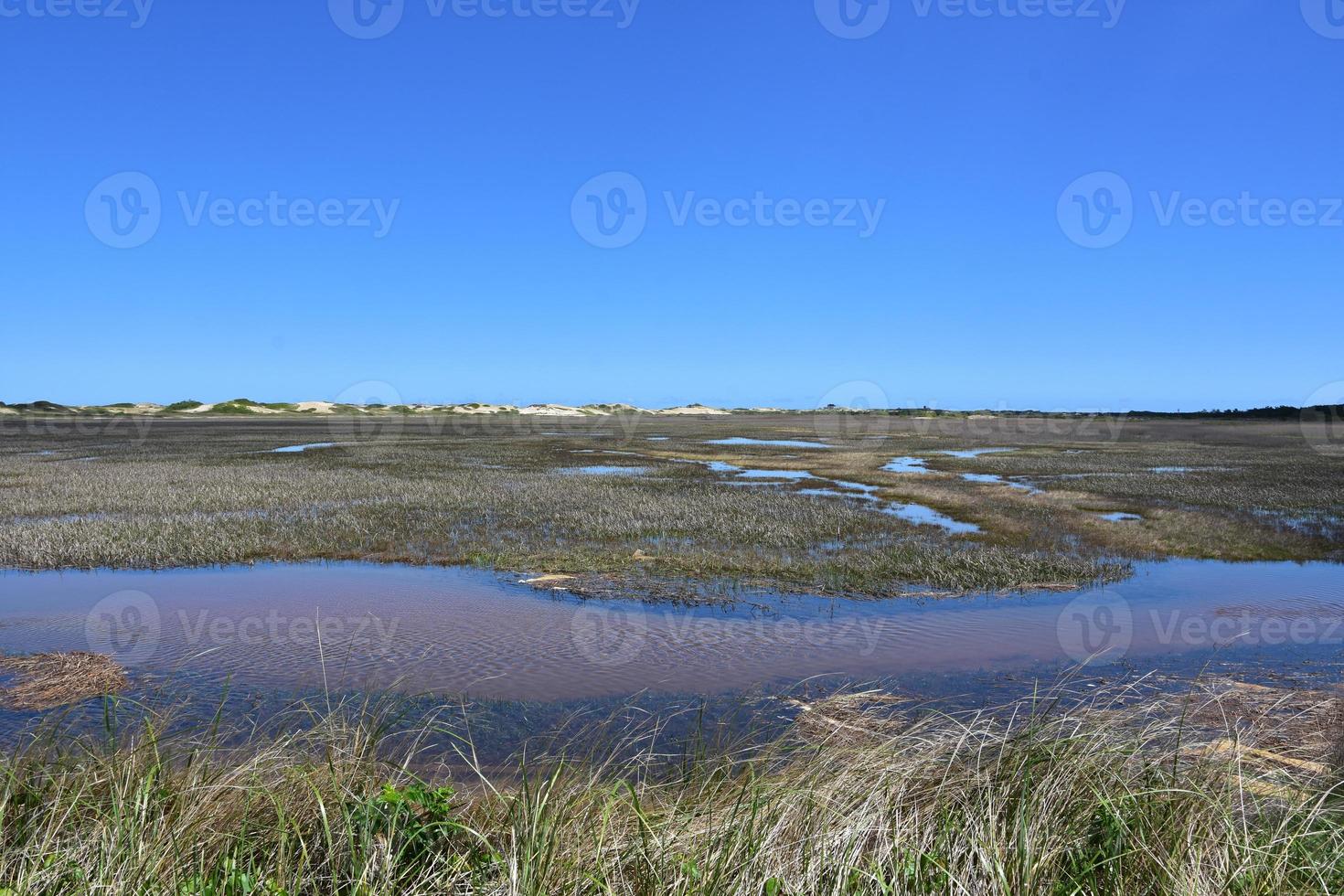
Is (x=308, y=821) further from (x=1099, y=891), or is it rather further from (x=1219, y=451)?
(x=1219, y=451)

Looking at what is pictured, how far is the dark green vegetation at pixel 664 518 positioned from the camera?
17938 millimetres

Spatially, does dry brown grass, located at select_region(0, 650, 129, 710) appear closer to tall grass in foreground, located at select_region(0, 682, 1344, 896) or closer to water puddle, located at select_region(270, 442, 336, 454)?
tall grass in foreground, located at select_region(0, 682, 1344, 896)

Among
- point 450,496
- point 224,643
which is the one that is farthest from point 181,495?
point 224,643

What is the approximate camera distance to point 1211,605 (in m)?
15.0

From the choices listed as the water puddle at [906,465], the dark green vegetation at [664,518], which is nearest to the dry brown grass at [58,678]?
the dark green vegetation at [664,518]

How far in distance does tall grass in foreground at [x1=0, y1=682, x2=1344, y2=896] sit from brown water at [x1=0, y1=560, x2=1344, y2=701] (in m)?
5.19

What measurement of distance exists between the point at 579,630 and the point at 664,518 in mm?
11062

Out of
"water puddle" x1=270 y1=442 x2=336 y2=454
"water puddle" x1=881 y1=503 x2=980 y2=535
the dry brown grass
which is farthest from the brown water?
"water puddle" x1=270 y1=442 x2=336 y2=454

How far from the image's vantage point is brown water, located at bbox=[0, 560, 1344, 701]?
10.7m

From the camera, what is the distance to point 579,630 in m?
12.9

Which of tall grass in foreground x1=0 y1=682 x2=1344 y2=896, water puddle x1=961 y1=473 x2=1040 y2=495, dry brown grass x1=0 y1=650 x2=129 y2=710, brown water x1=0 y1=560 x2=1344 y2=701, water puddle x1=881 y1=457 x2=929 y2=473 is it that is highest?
tall grass in foreground x1=0 y1=682 x2=1344 y2=896

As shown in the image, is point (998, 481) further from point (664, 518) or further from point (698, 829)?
point (698, 829)

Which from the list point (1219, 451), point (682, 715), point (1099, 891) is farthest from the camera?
point (1219, 451)

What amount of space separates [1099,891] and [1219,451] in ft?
219
